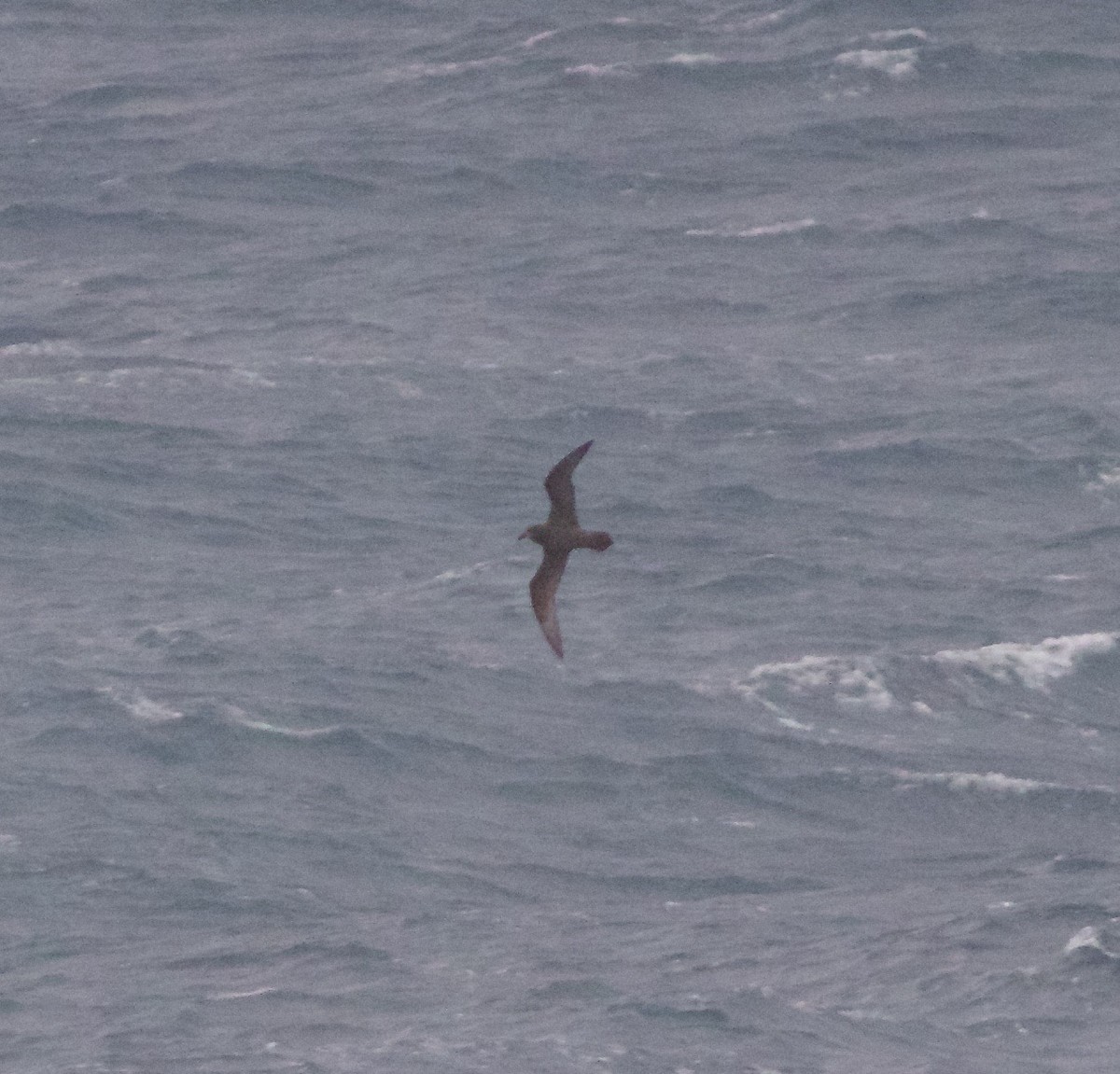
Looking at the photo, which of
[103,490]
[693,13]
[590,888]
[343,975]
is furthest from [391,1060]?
[693,13]

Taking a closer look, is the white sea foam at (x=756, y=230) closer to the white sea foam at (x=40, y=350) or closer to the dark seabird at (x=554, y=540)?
the white sea foam at (x=40, y=350)

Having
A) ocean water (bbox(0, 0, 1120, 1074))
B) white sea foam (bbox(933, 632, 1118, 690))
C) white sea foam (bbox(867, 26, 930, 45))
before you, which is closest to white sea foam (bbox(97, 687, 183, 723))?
ocean water (bbox(0, 0, 1120, 1074))

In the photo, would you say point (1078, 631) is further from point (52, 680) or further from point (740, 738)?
point (52, 680)

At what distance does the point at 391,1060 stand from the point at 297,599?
1610 centimetres

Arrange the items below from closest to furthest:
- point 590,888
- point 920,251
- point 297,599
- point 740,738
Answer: point 590,888 < point 740,738 < point 297,599 < point 920,251

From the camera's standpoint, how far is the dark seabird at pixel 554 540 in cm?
3897

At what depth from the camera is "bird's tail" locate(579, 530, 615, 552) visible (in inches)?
1502

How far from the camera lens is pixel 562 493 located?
39312 millimetres

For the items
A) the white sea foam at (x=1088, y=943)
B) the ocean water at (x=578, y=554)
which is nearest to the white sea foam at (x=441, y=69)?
the ocean water at (x=578, y=554)

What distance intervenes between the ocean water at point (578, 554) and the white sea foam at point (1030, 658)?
123 mm

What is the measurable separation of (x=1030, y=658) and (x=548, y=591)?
2665cm

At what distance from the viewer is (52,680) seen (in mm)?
62938

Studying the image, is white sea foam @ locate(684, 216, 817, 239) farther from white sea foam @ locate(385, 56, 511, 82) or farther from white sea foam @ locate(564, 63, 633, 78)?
white sea foam @ locate(385, 56, 511, 82)

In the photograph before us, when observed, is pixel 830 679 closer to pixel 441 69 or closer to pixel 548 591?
pixel 548 591
